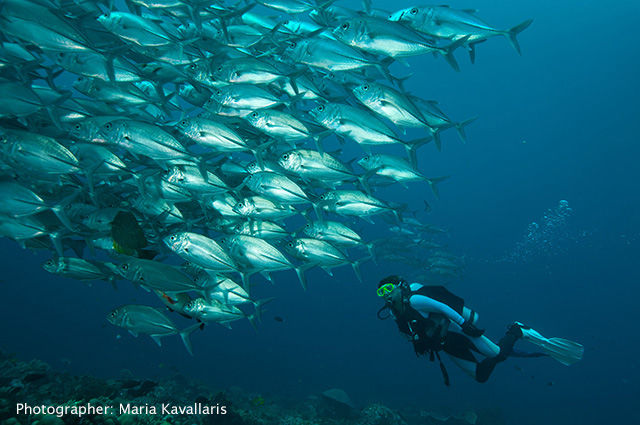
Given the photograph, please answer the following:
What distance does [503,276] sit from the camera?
5594cm

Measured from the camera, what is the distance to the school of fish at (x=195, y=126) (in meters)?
3.37

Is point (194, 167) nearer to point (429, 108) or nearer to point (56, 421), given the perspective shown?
point (429, 108)

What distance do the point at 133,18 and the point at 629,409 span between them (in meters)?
48.6

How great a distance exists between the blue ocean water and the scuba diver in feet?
72.9

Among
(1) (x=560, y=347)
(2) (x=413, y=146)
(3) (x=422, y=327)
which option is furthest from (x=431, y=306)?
(1) (x=560, y=347)

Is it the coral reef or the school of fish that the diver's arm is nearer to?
the school of fish

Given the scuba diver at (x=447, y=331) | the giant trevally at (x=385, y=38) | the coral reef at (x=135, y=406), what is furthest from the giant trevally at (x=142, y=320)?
the giant trevally at (x=385, y=38)

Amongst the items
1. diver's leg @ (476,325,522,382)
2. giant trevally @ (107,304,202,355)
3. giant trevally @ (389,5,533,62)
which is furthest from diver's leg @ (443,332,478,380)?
giant trevally @ (389,5,533,62)

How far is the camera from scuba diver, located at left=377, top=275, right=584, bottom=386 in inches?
222

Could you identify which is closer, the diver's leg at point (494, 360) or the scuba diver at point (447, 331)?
the scuba diver at point (447, 331)

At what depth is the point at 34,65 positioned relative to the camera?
3.42 meters

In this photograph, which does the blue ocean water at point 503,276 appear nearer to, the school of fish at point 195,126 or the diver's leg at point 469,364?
the diver's leg at point 469,364

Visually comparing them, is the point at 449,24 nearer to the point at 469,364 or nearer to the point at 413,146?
the point at 413,146

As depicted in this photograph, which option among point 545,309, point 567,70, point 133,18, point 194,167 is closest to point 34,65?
point 133,18
